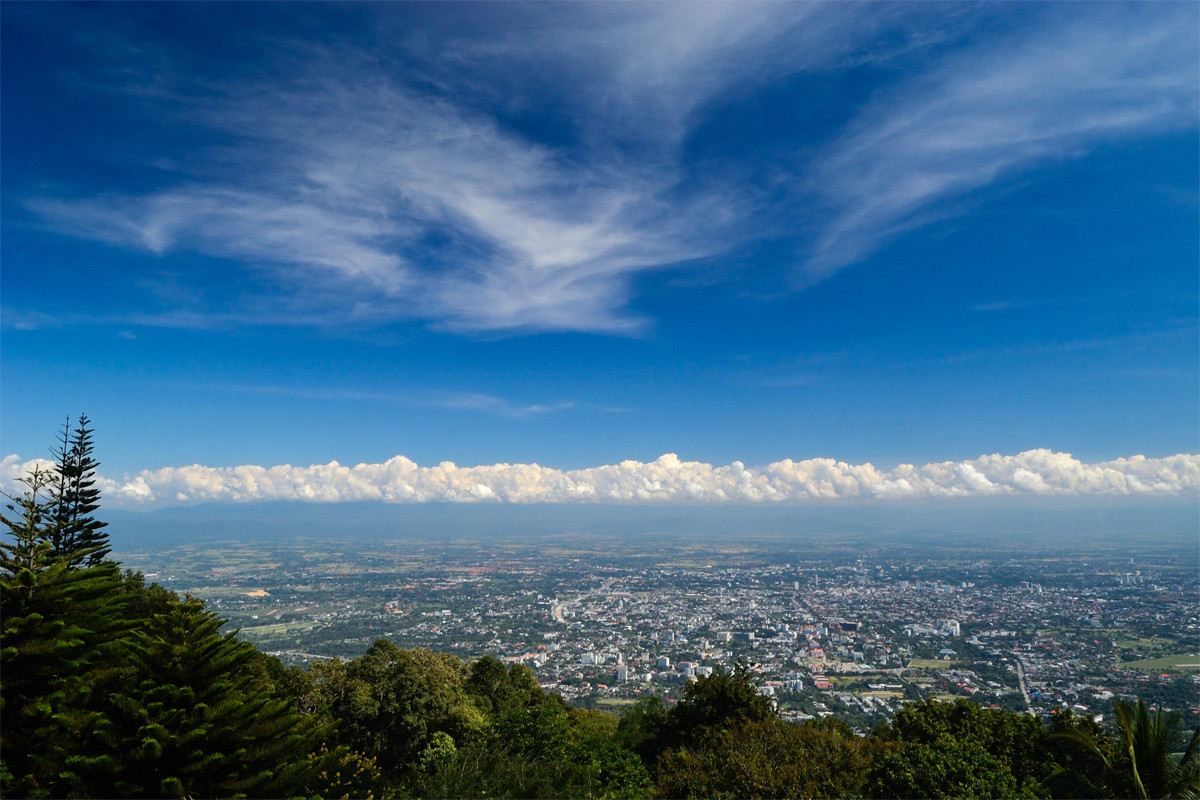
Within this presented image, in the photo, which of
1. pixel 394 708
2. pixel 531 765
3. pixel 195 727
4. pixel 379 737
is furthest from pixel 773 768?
pixel 379 737

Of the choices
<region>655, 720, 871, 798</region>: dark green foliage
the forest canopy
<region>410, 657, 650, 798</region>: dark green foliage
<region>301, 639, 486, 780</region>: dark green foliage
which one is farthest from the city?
<region>301, 639, 486, 780</region>: dark green foliage

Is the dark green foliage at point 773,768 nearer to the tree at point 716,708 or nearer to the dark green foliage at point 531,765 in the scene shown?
the dark green foliage at point 531,765

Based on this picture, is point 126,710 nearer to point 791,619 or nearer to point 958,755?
point 958,755

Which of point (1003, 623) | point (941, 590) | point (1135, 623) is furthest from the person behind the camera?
point (941, 590)

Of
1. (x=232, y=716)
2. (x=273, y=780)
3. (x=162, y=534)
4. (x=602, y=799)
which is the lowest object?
(x=162, y=534)

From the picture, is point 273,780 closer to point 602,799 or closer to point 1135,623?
point 602,799

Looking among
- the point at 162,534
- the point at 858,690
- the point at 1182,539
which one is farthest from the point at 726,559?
the point at 162,534
